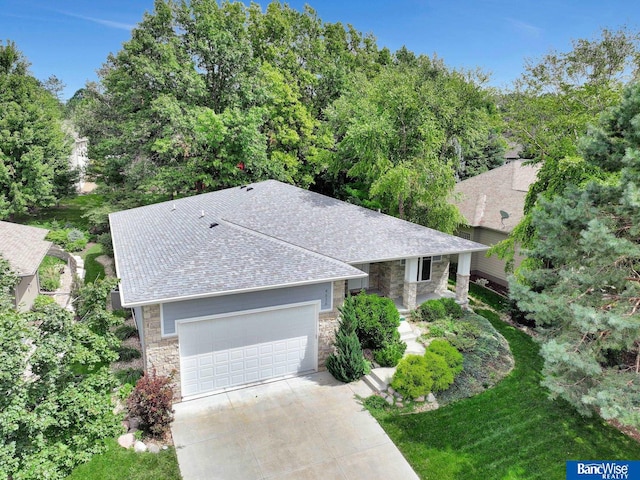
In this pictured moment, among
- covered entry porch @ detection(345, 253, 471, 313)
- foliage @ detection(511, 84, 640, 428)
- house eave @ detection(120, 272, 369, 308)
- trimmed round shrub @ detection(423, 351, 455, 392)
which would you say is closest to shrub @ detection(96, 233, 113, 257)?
covered entry porch @ detection(345, 253, 471, 313)

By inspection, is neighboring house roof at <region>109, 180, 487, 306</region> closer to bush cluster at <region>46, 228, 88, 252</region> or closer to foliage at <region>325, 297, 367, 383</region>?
foliage at <region>325, 297, 367, 383</region>

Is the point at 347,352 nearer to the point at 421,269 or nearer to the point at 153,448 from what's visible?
the point at 153,448

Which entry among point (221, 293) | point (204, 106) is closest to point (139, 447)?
point (221, 293)

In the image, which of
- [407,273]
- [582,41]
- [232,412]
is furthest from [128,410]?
[582,41]

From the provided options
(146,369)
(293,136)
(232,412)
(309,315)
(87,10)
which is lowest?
(232,412)

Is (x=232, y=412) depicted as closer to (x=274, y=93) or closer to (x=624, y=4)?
(x=624, y=4)

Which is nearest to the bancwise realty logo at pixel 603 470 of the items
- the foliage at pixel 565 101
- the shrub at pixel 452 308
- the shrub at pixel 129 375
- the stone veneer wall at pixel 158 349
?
the shrub at pixel 452 308
